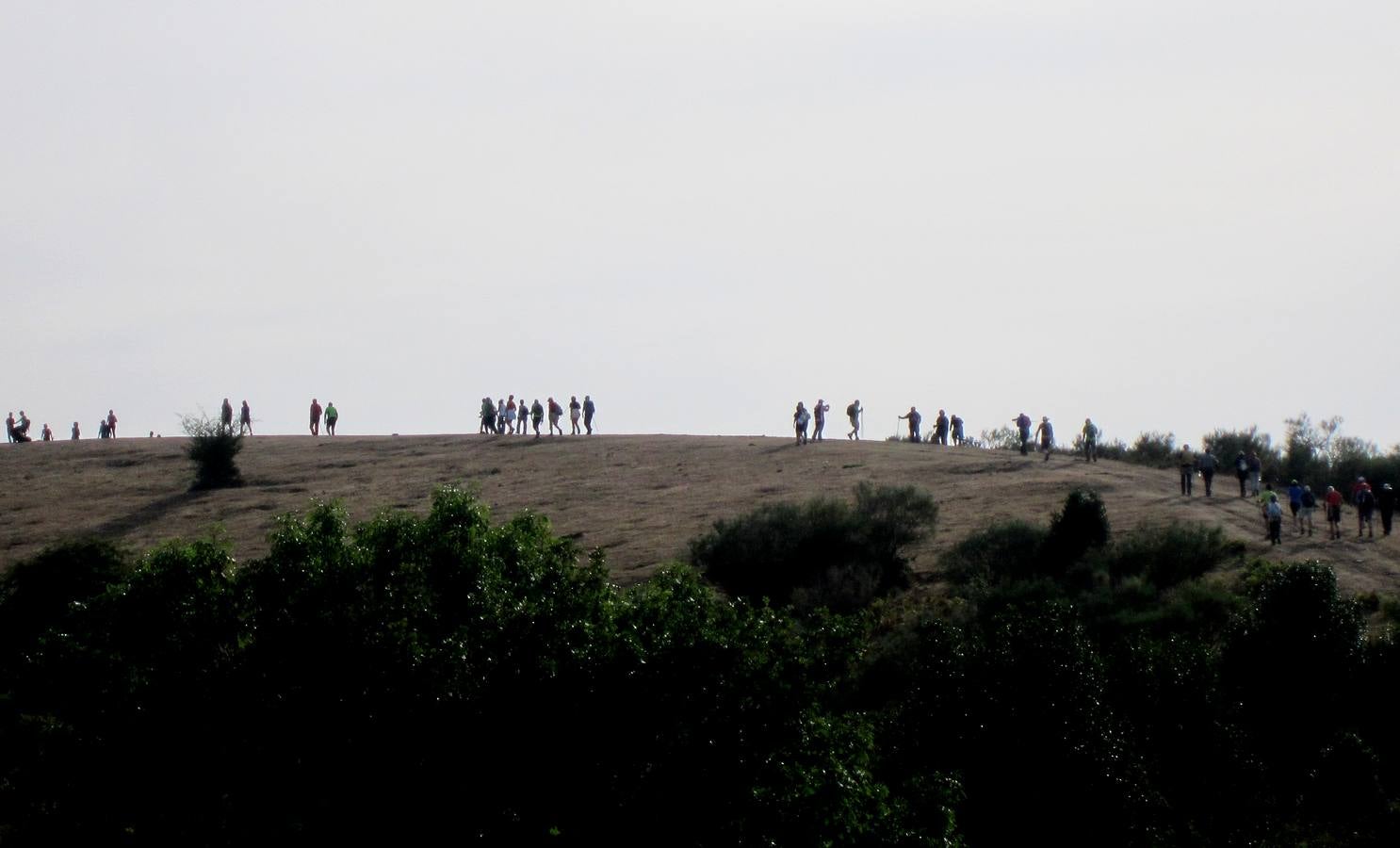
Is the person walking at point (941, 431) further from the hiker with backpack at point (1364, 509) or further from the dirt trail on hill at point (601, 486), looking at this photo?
the hiker with backpack at point (1364, 509)

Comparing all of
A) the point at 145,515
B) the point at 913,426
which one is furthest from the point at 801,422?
the point at 145,515

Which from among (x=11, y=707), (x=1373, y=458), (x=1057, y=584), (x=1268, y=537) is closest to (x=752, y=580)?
(x=1057, y=584)

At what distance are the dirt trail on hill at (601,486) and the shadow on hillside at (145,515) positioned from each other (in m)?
0.08

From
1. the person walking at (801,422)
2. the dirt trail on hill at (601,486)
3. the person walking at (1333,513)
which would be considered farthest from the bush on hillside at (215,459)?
the person walking at (1333,513)

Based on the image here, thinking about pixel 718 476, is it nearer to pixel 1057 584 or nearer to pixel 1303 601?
pixel 1057 584

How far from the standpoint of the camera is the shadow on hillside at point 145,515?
4416 centimetres

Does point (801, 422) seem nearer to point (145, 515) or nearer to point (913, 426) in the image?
point (913, 426)

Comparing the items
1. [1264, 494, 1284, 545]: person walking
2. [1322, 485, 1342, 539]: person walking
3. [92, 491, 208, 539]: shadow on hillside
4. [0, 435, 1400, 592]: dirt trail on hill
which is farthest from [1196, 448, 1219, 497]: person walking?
[92, 491, 208, 539]: shadow on hillside

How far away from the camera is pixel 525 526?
2055 centimetres

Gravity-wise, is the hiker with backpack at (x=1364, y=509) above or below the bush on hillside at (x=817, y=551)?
above

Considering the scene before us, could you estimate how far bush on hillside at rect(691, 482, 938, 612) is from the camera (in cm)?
3494

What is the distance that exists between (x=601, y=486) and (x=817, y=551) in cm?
1341

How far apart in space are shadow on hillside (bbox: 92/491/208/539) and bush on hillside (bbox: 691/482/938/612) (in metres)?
17.1

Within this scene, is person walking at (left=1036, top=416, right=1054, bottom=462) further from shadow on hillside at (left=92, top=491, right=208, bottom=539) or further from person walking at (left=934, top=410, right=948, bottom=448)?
shadow on hillside at (left=92, top=491, right=208, bottom=539)
